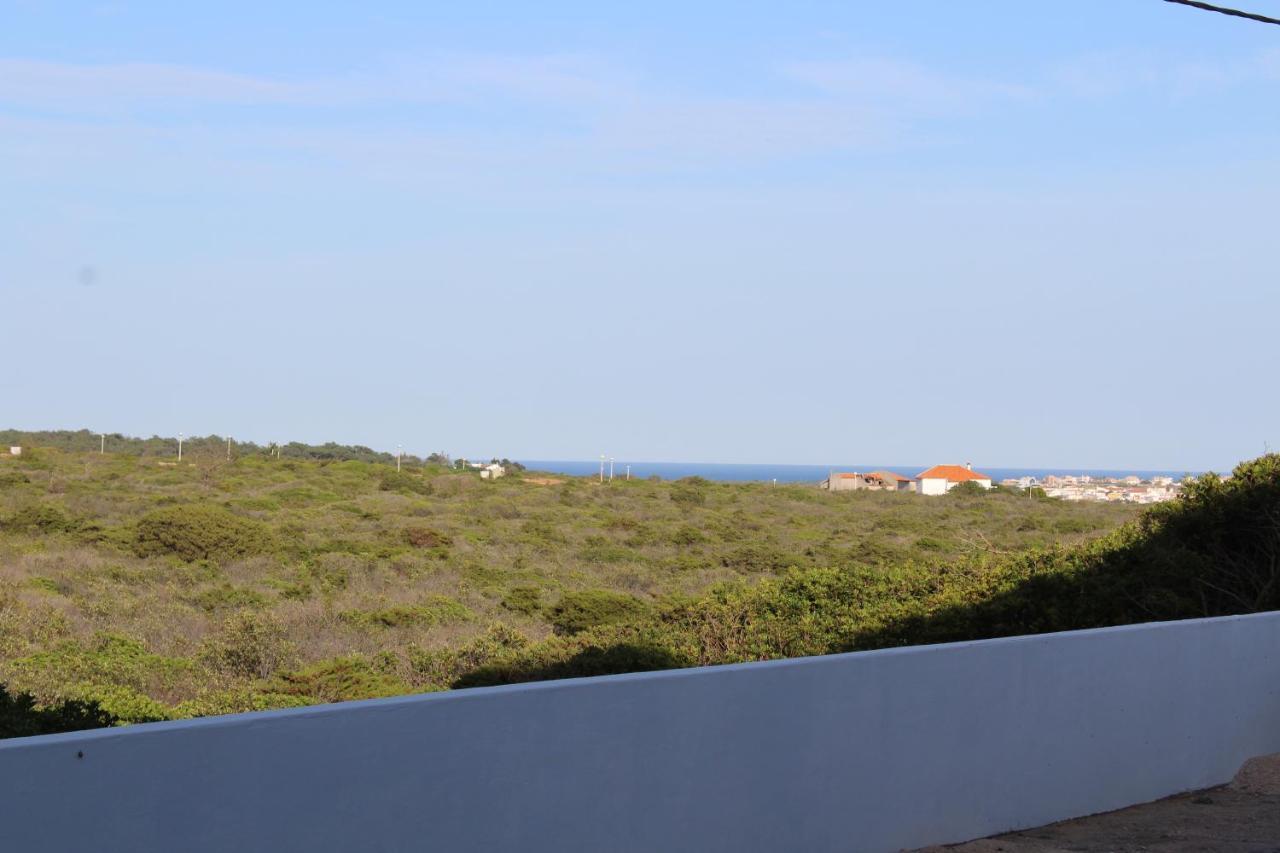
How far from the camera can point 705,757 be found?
16.6 ft

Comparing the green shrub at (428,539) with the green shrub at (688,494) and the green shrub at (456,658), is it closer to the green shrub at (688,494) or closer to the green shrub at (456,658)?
the green shrub at (456,658)

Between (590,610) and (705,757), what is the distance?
17.7 metres

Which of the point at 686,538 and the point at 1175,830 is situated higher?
the point at 1175,830

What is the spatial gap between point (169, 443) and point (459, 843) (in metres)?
101

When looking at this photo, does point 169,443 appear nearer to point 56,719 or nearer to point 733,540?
point 733,540

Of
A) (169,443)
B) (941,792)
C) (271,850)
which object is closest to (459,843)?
(271,850)

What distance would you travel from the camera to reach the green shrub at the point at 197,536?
1081 inches

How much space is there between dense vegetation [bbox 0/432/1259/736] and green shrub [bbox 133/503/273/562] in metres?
0.06

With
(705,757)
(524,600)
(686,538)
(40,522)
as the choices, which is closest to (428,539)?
(686,538)

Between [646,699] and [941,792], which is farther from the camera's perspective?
[941,792]

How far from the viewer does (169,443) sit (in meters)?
98.9

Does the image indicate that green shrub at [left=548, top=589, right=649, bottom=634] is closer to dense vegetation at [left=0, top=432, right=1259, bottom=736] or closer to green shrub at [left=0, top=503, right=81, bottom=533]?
dense vegetation at [left=0, top=432, right=1259, bottom=736]

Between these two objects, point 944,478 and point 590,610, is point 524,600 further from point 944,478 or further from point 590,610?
point 944,478

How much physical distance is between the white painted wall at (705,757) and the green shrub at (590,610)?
1475 centimetres
